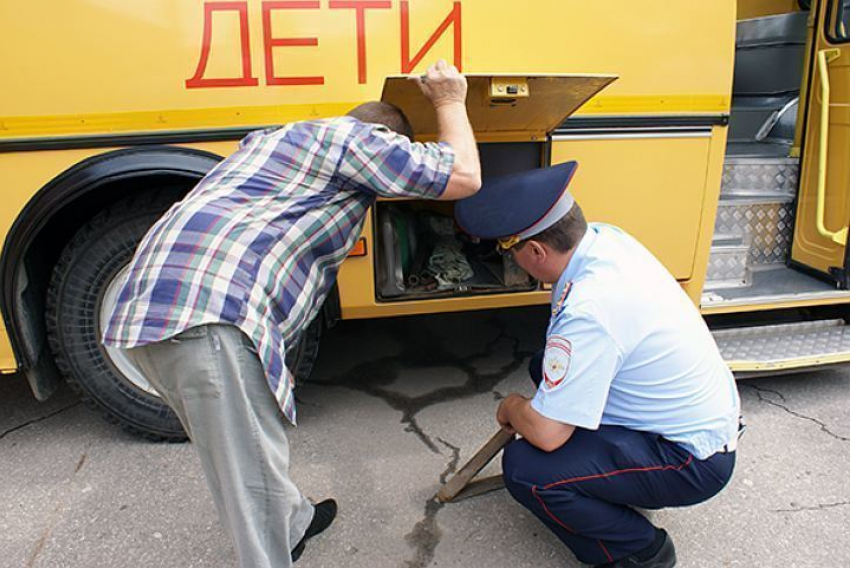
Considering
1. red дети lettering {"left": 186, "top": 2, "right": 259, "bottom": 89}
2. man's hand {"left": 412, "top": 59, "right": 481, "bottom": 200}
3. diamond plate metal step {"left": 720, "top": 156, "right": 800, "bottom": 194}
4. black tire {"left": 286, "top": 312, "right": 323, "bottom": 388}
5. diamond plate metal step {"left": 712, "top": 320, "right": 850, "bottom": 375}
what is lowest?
diamond plate metal step {"left": 712, "top": 320, "right": 850, "bottom": 375}

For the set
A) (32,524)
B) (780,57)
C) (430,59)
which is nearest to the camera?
(32,524)

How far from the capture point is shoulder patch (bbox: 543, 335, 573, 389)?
1.79m

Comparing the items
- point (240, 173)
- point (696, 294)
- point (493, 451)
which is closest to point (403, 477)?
point (493, 451)

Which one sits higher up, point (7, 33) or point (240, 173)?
point (7, 33)

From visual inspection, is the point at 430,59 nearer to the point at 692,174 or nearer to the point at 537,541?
the point at 692,174

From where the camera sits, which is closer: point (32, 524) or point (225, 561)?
point (225, 561)

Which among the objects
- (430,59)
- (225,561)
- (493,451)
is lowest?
(225,561)

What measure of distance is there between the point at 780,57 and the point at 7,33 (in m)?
4.75

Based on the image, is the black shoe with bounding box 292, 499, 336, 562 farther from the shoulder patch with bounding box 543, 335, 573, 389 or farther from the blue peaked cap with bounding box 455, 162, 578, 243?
the blue peaked cap with bounding box 455, 162, 578, 243

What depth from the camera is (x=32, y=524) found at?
7.64ft

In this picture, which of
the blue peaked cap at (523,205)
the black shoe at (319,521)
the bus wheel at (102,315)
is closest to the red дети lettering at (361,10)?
the blue peaked cap at (523,205)

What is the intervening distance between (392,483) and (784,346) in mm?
2058

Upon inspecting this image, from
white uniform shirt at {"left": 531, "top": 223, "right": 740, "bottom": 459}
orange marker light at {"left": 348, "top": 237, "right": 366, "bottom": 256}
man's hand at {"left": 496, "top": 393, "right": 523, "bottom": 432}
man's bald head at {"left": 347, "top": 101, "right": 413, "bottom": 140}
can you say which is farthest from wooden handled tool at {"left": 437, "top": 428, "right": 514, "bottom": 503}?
man's bald head at {"left": 347, "top": 101, "right": 413, "bottom": 140}

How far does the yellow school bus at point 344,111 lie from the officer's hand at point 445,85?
0.19 meters
